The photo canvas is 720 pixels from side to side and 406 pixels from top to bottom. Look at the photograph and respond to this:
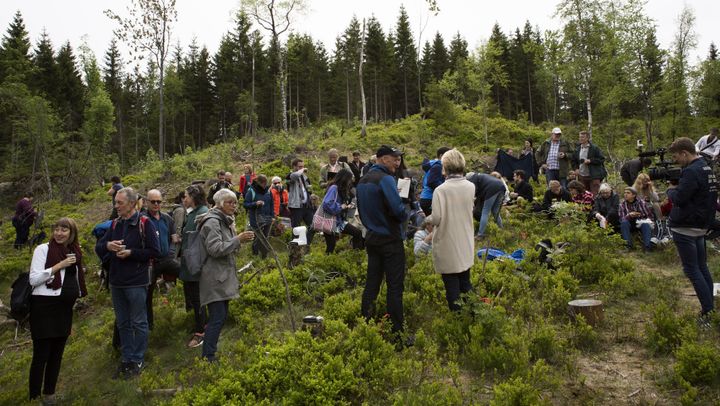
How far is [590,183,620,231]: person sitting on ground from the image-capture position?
8.47m

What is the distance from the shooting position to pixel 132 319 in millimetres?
4840

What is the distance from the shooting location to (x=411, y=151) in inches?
869

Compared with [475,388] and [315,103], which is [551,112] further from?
[475,388]

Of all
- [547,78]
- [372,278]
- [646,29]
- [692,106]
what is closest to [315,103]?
[547,78]

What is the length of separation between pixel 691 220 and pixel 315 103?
1673 inches

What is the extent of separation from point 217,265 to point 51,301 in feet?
5.55

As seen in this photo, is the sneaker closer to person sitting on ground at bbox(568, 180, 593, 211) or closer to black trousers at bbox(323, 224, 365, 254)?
black trousers at bbox(323, 224, 365, 254)

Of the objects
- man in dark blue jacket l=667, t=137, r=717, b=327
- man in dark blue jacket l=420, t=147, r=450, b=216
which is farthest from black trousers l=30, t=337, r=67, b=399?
man in dark blue jacket l=667, t=137, r=717, b=327

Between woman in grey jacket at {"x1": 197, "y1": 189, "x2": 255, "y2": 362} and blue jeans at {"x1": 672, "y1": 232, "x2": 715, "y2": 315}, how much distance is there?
4707 mm

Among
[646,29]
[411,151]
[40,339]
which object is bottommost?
[40,339]

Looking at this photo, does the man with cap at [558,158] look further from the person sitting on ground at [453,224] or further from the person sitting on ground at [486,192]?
the person sitting on ground at [453,224]

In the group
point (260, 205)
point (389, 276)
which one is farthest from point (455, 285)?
point (260, 205)

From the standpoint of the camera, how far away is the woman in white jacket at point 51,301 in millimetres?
Result: 4328

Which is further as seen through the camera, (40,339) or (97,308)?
(97,308)
